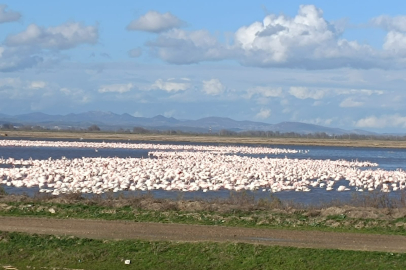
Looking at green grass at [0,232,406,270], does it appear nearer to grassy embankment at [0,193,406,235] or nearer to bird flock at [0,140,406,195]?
grassy embankment at [0,193,406,235]

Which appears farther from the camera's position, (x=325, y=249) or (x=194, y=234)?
(x=194, y=234)

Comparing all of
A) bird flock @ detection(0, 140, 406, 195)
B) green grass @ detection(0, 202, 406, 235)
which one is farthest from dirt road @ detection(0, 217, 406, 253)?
bird flock @ detection(0, 140, 406, 195)

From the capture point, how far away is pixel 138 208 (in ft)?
Result: 56.6

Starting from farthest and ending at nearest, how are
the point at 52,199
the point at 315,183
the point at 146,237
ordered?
the point at 315,183 → the point at 52,199 → the point at 146,237

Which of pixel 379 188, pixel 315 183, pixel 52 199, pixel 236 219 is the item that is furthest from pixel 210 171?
pixel 236 219

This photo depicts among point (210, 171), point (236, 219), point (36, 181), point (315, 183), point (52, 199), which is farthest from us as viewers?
point (210, 171)

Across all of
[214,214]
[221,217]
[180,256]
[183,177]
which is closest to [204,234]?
[180,256]

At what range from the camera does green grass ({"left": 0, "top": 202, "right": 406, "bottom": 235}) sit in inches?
590

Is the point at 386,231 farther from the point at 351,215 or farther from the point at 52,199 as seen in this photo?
the point at 52,199

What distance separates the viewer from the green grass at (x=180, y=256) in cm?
1177

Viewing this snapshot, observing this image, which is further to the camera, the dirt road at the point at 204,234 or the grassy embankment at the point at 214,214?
the grassy embankment at the point at 214,214

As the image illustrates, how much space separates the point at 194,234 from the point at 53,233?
293cm

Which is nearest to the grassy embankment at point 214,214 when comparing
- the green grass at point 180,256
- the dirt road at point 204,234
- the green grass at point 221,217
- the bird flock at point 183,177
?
the green grass at point 221,217

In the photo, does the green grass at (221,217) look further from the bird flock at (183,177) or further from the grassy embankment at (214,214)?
the bird flock at (183,177)
